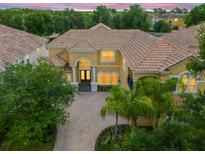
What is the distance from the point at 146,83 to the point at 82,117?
→ 27.3ft

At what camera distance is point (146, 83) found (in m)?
13.9

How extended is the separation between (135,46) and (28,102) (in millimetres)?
14323

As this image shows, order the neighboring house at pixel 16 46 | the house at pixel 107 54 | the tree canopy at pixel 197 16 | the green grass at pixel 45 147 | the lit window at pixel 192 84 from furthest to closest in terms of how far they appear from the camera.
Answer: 1. the tree canopy at pixel 197 16
2. the neighboring house at pixel 16 46
3. the house at pixel 107 54
4. the lit window at pixel 192 84
5. the green grass at pixel 45 147

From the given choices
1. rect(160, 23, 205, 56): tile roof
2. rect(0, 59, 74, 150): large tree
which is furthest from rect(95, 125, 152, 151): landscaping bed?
rect(160, 23, 205, 56): tile roof

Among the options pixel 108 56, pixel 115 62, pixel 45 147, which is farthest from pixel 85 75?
pixel 45 147

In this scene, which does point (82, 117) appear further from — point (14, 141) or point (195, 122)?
point (195, 122)

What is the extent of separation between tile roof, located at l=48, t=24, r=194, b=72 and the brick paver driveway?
5967 mm

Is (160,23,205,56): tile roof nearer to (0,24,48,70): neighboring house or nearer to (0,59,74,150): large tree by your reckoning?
(0,59,74,150): large tree

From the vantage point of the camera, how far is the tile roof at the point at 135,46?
17188 millimetres

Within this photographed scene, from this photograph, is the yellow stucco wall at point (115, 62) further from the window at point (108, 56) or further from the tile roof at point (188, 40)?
the tile roof at point (188, 40)

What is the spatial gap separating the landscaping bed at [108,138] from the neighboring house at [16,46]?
1041 centimetres

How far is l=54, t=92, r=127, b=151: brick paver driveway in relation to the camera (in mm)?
15453

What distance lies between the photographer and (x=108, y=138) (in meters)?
16.1

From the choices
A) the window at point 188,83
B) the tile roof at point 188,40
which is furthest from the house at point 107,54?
the window at point 188,83
